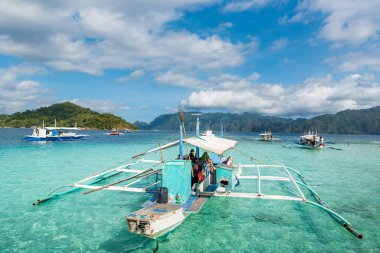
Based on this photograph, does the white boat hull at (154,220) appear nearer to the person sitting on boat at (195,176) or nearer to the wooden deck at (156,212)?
the wooden deck at (156,212)

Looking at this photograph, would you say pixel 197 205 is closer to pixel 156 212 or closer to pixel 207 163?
pixel 156 212

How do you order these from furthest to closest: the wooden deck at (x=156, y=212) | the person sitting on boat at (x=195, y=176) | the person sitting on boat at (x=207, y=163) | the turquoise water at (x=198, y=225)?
the person sitting on boat at (x=207, y=163)
the person sitting on boat at (x=195, y=176)
the turquoise water at (x=198, y=225)
the wooden deck at (x=156, y=212)

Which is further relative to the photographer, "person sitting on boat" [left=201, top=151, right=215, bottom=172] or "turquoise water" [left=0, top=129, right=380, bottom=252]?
"person sitting on boat" [left=201, top=151, right=215, bottom=172]

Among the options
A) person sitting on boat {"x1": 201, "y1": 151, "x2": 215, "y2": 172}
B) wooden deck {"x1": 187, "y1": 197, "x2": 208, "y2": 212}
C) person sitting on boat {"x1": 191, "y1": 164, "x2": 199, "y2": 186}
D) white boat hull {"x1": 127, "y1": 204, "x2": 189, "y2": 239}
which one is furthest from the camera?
person sitting on boat {"x1": 201, "y1": 151, "x2": 215, "y2": 172}

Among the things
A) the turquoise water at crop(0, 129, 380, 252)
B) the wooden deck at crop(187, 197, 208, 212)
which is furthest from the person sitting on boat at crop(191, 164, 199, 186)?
the turquoise water at crop(0, 129, 380, 252)

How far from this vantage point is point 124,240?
10062 millimetres

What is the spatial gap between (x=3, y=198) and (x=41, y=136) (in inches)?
2516

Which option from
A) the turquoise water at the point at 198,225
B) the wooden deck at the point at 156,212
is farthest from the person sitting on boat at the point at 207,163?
the wooden deck at the point at 156,212

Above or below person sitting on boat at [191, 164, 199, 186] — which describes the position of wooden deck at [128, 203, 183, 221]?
below

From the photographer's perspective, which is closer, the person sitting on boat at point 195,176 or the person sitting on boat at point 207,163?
the person sitting on boat at point 195,176

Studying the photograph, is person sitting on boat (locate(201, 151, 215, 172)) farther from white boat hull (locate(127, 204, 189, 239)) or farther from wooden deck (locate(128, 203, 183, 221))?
white boat hull (locate(127, 204, 189, 239))

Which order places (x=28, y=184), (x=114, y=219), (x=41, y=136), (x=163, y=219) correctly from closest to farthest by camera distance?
(x=163, y=219) → (x=114, y=219) → (x=28, y=184) → (x=41, y=136)

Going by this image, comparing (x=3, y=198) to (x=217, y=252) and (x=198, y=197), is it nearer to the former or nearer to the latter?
(x=198, y=197)

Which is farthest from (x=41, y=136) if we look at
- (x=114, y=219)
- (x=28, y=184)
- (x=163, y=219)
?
(x=163, y=219)
